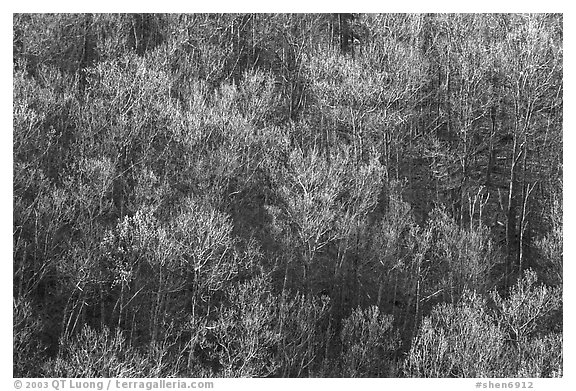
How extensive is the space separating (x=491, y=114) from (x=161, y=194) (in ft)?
64.3

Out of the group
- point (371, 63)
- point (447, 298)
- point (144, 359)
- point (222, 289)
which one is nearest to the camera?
point (144, 359)

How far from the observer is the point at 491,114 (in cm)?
3931

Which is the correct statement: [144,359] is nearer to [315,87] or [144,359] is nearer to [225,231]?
[225,231]

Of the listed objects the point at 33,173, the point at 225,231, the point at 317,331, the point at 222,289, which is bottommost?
the point at 317,331

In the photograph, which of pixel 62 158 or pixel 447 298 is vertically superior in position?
pixel 62 158

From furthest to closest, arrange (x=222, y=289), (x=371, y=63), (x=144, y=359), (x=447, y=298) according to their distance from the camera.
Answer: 1. (x=371, y=63)
2. (x=447, y=298)
3. (x=222, y=289)
4. (x=144, y=359)

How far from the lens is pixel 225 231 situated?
31188mm

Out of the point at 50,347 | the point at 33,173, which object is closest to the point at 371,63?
the point at 33,173

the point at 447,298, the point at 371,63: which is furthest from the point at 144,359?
the point at 371,63

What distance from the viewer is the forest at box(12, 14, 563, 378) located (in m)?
29.5

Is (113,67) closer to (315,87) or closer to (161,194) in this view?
(161,194)

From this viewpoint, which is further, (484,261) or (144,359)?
(484,261)

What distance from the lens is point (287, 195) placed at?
1312 inches

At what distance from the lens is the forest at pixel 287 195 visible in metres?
29.5
